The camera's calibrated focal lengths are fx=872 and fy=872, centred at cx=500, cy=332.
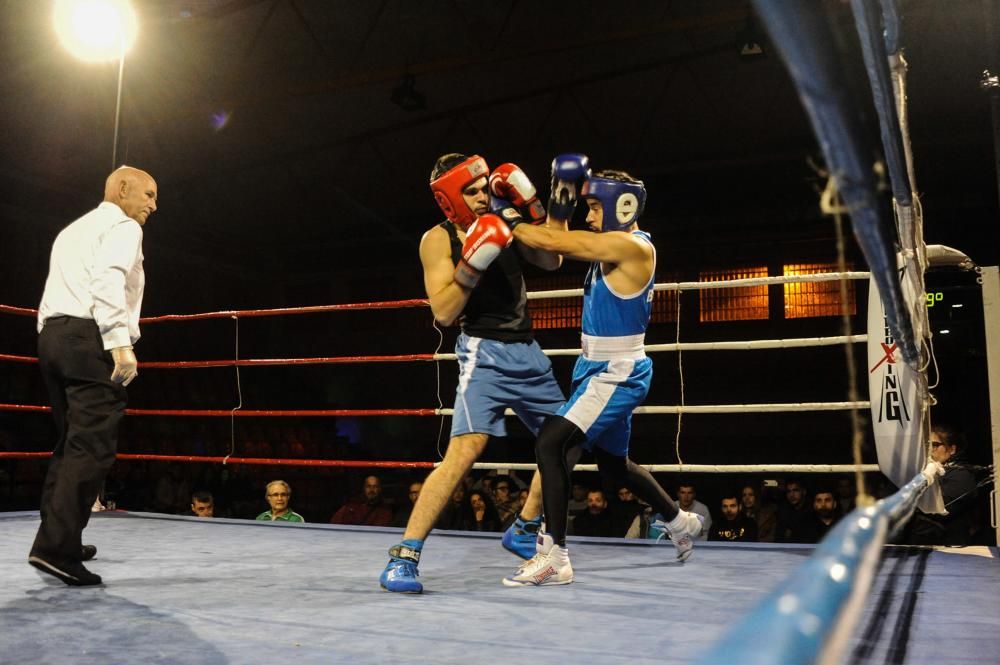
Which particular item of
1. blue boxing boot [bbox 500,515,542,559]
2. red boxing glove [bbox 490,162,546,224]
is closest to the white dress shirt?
red boxing glove [bbox 490,162,546,224]

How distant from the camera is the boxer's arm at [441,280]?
214 centimetres

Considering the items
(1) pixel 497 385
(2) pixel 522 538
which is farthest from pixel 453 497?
(1) pixel 497 385

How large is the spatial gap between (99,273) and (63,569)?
68cm

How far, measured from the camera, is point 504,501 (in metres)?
5.96

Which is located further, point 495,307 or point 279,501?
point 279,501

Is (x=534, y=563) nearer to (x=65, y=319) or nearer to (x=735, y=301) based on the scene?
(x=65, y=319)

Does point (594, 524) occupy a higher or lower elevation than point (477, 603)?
lower

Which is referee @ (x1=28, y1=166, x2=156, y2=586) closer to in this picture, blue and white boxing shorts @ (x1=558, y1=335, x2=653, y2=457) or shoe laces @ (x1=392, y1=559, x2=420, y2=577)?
shoe laces @ (x1=392, y1=559, x2=420, y2=577)

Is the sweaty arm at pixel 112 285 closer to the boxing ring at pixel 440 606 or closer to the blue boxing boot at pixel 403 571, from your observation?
the boxing ring at pixel 440 606

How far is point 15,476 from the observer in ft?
22.8

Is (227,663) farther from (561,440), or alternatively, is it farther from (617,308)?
(617,308)

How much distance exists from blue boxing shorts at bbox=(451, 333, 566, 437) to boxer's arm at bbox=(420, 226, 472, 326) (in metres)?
0.13

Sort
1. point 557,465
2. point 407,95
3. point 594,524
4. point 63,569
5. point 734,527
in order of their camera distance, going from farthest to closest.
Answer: point 407,95 < point 734,527 < point 594,524 < point 557,465 < point 63,569

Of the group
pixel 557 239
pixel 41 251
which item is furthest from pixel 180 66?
pixel 557 239
